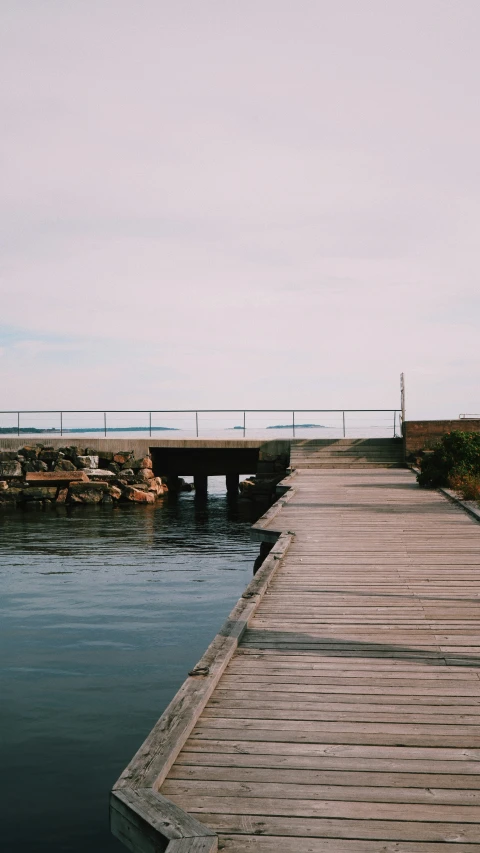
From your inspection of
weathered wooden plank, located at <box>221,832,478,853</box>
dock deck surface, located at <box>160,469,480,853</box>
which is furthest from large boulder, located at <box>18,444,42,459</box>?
weathered wooden plank, located at <box>221,832,478,853</box>

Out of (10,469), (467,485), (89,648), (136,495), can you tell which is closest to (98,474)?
(136,495)

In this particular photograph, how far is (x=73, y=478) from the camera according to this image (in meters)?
26.6

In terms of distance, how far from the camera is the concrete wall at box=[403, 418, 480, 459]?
24875mm

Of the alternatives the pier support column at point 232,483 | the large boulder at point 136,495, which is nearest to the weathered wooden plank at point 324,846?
the large boulder at point 136,495

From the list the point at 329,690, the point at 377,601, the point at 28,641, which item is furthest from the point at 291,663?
the point at 28,641

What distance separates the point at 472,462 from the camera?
1778 centimetres

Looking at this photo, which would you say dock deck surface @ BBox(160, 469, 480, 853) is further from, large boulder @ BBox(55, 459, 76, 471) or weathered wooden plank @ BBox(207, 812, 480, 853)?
large boulder @ BBox(55, 459, 76, 471)

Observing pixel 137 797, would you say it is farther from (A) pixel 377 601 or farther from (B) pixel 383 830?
(A) pixel 377 601

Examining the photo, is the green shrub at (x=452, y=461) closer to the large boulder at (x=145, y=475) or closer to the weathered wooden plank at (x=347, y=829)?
the large boulder at (x=145, y=475)

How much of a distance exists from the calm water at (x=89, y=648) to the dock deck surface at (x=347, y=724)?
1.56 m

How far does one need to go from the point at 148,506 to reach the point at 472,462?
1157 centimetres

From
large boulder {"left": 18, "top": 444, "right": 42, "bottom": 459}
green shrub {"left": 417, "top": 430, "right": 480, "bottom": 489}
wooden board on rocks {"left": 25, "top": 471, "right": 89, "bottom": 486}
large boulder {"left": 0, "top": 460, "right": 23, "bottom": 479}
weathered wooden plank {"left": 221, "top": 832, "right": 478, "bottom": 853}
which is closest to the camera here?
weathered wooden plank {"left": 221, "top": 832, "right": 478, "bottom": 853}

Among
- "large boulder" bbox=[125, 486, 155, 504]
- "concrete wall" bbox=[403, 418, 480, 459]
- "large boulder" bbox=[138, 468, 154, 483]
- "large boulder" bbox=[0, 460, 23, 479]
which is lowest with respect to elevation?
"large boulder" bbox=[125, 486, 155, 504]

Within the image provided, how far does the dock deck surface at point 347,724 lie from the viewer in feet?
10.3
